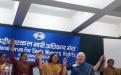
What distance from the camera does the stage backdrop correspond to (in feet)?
15.1

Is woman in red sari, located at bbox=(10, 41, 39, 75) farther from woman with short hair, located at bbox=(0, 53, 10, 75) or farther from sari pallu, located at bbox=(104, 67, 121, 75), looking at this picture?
sari pallu, located at bbox=(104, 67, 121, 75)

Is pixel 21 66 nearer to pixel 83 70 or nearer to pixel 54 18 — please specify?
pixel 83 70

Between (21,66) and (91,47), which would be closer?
(21,66)

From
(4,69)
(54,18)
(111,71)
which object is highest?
(54,18)

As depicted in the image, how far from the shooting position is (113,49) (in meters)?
4.99

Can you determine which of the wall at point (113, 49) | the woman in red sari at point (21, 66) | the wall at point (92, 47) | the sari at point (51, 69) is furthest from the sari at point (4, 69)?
the wall at point (113, 49)

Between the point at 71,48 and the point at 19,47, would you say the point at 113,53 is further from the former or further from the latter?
the point at 19,47

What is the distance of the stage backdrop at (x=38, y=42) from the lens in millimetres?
4617

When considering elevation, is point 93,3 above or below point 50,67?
above

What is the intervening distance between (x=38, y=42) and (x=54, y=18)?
700 mm

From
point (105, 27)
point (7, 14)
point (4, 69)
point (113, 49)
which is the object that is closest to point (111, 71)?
point (113, 49)

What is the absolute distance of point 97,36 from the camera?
17.7 ft

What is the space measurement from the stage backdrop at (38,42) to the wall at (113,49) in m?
0.65

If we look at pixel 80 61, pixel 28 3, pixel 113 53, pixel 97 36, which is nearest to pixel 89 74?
pixel 80 61
